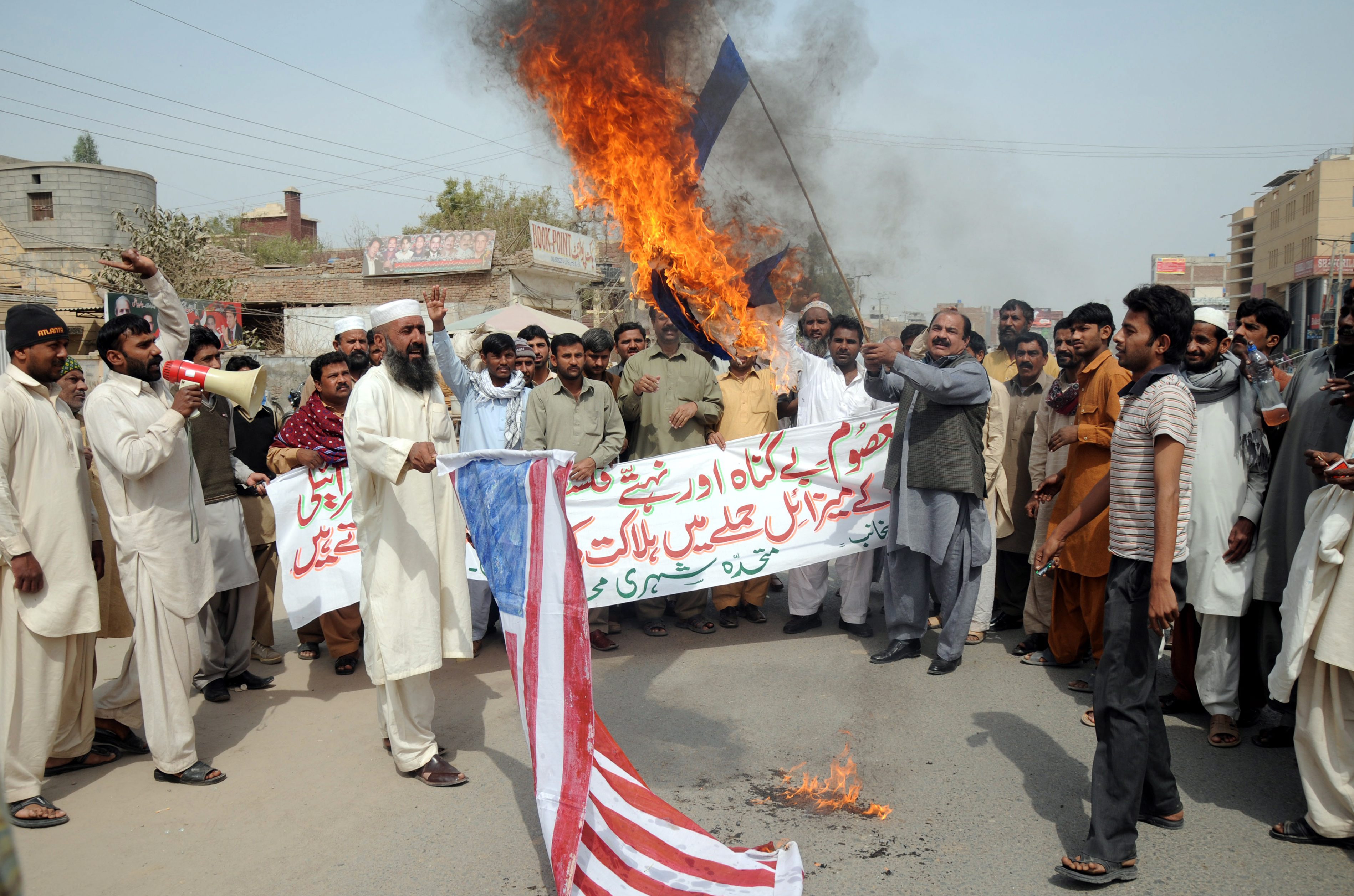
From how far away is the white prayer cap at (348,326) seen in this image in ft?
21.8

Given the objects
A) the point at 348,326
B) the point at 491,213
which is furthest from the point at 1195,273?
the point at 348,326

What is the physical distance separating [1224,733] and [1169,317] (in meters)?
2.40

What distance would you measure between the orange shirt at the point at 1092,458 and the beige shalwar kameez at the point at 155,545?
4743 millimetres

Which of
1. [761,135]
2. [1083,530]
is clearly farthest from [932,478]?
[761,135]

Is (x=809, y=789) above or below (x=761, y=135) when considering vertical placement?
below

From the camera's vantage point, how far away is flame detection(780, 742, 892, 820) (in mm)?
3889

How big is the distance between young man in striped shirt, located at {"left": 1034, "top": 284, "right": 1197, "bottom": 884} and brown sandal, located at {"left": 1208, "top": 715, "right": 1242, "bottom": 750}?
126 cm

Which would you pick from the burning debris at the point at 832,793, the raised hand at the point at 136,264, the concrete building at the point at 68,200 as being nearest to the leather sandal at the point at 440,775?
the burning debris at the point at 832,793

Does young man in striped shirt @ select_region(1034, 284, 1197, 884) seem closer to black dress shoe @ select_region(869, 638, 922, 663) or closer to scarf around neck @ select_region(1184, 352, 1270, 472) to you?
scarf around neck @ select_region(1184, 352, 1270, 472)

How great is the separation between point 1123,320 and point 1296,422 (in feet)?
4.91

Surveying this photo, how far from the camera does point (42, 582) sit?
4.11 m

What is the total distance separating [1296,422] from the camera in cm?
439

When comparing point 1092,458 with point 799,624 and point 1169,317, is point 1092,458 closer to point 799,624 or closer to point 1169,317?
point 1169,317

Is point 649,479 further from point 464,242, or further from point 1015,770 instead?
point 464,242
